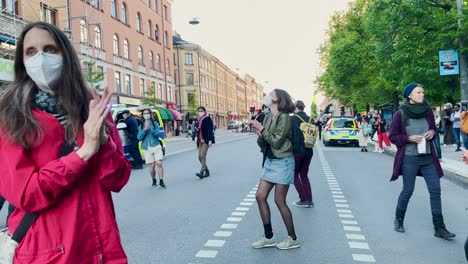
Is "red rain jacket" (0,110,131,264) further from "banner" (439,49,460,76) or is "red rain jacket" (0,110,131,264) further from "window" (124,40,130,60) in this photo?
"window" (124,40,130,60)

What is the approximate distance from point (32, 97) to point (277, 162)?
363cm

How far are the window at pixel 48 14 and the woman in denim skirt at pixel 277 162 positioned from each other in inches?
1011

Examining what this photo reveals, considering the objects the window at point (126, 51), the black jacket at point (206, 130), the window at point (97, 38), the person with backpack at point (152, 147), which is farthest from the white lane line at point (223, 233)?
the window at point (126, 51)

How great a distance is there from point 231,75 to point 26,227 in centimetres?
10577

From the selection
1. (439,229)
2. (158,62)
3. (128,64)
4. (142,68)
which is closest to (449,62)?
(439,229)

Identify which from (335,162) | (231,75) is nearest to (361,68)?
(335,162)

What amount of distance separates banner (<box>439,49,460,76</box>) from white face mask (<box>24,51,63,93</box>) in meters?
17.0

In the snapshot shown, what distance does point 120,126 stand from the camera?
A: 13195 millimetres

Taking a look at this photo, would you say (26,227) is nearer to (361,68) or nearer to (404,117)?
(404,117)

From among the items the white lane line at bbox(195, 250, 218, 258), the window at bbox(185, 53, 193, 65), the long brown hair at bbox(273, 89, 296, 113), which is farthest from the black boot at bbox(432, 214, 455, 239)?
the window at bbox(185, 53, 193, 65)

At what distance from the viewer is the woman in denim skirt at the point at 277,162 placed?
496 cm

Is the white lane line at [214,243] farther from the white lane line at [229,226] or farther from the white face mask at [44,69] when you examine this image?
the white face mask at [44,69]

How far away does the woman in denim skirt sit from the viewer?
496 cm

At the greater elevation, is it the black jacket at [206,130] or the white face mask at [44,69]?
the white face mask at [44,69]
